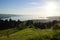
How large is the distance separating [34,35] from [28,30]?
226 millimetres

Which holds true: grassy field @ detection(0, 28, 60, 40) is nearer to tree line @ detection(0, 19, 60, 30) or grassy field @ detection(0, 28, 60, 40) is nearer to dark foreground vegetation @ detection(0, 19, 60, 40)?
dark foreground vegetation @ detection(0, 19, 60, 40)

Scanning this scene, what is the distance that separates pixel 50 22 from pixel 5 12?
4.80 ft

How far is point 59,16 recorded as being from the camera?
365cm

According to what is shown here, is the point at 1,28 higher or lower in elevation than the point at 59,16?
lower

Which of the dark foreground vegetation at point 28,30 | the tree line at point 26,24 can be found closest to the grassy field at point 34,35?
the dark foreground vegetation at point 28,30

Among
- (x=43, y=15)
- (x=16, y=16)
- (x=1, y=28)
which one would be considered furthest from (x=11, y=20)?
(x=43, y=15)

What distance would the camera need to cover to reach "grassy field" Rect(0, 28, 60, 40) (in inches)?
113

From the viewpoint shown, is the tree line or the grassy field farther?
the tree line

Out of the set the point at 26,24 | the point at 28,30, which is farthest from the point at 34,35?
the point at 26,24

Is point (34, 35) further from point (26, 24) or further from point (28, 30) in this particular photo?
point (26, 24)

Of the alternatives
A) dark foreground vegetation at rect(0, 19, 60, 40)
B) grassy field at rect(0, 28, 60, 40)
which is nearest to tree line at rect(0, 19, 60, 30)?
dark foreground vegetation at rect(0, 19, 60, 40)

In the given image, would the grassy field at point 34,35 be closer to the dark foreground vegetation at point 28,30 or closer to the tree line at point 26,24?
the dark foreground vegetation at point 28,30

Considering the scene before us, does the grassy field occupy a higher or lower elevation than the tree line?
lower

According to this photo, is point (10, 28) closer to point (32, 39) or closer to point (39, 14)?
point (32, 39)
